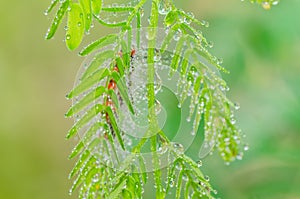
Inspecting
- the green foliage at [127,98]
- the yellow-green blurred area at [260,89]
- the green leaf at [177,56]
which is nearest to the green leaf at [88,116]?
the green foliage at [127,98]

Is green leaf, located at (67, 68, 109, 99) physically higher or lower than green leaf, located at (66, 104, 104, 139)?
higher

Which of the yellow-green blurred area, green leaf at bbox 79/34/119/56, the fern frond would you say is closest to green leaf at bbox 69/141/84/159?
the fern frond

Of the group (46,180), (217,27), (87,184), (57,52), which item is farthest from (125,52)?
(46,180)

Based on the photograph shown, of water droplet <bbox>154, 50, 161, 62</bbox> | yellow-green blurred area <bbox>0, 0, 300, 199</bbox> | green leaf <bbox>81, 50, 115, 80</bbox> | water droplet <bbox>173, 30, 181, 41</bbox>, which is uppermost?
yellow-green blurred area <bbox>0, 0, 300, 199</bbox>

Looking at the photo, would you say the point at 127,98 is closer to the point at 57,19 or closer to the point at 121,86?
the point at 121,86

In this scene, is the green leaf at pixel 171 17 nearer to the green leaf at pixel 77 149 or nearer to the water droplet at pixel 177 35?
the water droplet at pixel 177 35

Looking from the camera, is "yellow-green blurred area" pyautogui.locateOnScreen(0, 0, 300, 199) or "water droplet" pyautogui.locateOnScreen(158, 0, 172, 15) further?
"yellow-green blurred area" pyautogui.locateOnScreen(0, 0, 300, 199)

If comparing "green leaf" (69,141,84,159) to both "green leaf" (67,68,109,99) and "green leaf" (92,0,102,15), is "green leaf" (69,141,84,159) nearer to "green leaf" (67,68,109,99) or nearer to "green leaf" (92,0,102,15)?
"green leaf" (67,68,109,99)
